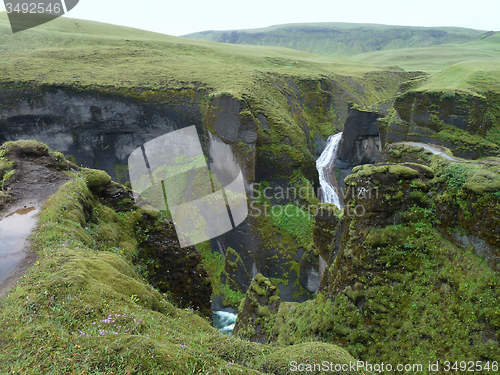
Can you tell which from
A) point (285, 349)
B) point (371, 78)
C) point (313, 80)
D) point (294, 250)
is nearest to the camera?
point (285, 349)

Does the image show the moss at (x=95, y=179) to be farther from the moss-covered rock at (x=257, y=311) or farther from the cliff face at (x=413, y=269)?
the cliff face at (x=413, y=269)

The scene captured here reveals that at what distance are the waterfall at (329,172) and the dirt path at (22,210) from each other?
84.6 feet

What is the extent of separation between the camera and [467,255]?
831 cm

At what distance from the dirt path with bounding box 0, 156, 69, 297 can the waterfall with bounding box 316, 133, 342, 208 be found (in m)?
25.8

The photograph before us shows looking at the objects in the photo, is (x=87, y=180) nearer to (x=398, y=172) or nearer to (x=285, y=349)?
(x=285, y=349)

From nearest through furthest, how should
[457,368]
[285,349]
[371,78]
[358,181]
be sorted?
[285,349], [457,368], [358,181], [371,78]

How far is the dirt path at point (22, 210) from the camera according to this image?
722 centimetres

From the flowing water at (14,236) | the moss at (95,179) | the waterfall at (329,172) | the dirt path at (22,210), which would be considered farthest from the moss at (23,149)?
the waterfall at (329,172)

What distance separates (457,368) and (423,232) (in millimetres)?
3804

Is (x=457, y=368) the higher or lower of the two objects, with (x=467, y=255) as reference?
lower

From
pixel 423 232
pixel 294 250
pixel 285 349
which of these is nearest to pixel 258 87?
pixel 294 250

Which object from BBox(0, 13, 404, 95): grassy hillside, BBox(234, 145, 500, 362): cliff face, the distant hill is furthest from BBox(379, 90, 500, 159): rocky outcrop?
the distant hill

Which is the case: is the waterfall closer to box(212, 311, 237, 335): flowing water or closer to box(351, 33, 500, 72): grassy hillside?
box(212, 311, 237, 335): flowing water

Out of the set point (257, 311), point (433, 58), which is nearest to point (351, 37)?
point (433, 58)
